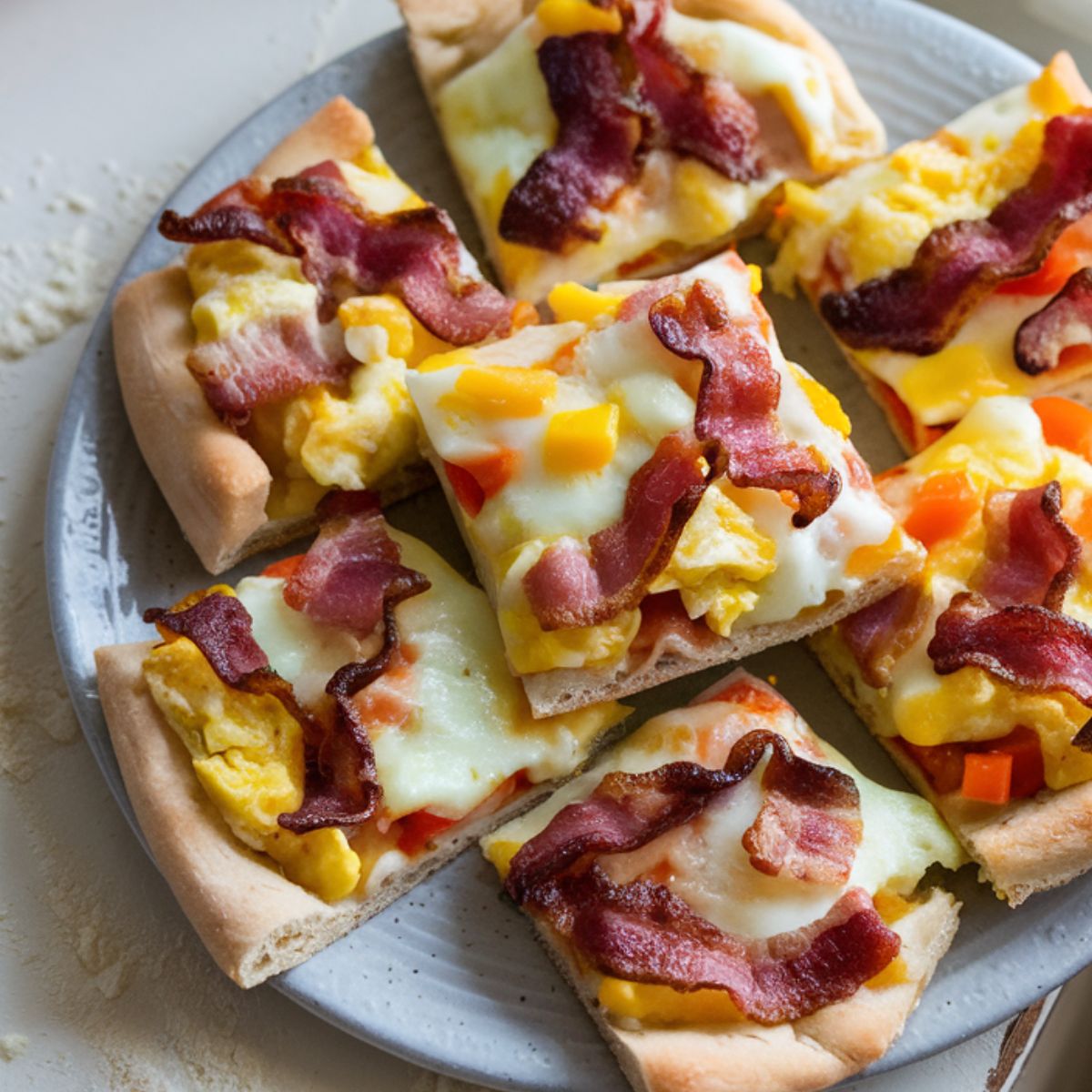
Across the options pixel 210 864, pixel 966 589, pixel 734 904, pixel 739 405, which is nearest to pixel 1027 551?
pixel 966 589

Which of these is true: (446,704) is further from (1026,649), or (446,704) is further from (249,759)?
(1026,649)

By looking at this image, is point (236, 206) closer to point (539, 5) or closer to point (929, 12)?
point (539, 5)

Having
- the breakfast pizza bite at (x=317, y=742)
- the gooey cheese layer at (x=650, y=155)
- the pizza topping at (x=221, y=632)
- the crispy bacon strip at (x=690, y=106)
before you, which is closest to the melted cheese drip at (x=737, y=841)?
the breakfast pizza bite at (x=317, y=742)

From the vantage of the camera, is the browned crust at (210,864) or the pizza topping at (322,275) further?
the pizza topping at (322,275)

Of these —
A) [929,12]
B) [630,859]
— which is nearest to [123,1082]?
[630,859]

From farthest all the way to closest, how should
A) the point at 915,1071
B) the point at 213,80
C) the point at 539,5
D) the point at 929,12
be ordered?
the point at 213,80 → the point at 929,12 → the point at 539,5 → the point at 915,1071

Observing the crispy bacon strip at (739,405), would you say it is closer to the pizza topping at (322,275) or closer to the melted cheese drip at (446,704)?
the pizza topping at (322,275)
